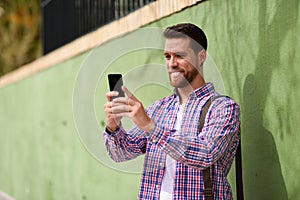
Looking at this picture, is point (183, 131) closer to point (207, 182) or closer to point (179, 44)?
point (207, 182)

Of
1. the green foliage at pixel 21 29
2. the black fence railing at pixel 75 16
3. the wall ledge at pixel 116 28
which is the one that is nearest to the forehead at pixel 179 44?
the wall ledge at pixel 116 28

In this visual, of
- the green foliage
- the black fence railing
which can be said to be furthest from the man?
the green foliage

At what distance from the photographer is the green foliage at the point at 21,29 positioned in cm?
2139

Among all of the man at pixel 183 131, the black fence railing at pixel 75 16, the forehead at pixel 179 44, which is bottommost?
the man at pixel 183 131

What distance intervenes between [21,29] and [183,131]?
18.3m

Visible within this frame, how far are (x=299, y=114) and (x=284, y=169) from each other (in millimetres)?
327

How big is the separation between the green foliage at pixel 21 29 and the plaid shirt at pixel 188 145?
1749 centimetres

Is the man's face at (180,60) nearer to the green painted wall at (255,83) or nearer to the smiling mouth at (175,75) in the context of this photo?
the smiling mouth at (175,75)

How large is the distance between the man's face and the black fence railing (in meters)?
2.80

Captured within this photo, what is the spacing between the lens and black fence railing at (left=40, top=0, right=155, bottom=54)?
7652 millimetres

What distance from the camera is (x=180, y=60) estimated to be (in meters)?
3.85

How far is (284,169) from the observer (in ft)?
13.5

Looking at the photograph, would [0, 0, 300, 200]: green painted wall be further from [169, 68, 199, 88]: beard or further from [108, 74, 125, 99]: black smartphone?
[108, 74, 125, 99]: black smartphone

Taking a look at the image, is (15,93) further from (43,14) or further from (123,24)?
(123,24)
